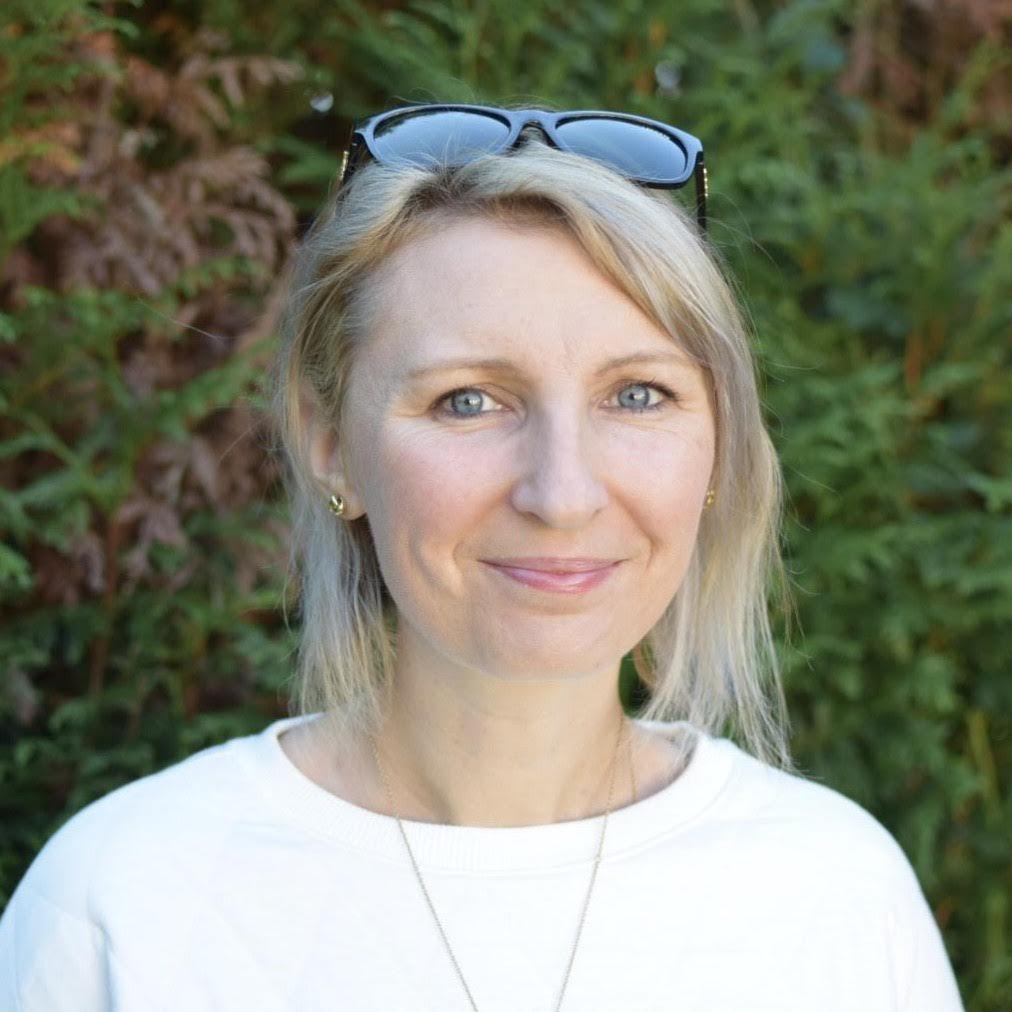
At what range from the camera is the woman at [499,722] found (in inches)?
72.1

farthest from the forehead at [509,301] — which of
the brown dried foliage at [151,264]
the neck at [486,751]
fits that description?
the brown dried foliage at [151,264]

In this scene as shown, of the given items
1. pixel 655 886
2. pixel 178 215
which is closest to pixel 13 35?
pixel 178 215

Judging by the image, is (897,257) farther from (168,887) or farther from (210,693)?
(168,887)

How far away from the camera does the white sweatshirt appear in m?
1.86

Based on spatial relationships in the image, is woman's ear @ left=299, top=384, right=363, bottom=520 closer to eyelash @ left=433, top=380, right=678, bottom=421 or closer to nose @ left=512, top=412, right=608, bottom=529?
eyelash @ left=433, top=380, right=678, bottom=421

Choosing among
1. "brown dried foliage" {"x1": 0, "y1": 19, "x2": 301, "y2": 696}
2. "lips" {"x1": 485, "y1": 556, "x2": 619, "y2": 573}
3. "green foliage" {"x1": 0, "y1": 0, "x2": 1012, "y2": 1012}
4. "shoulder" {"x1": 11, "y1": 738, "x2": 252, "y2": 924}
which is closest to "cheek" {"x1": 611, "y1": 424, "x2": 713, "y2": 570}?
"lips" {"x1": 485, "y1": 556, "x2": 619, "y2": 573}

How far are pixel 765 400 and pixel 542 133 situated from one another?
4.24ft

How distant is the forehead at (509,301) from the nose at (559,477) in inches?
4.1

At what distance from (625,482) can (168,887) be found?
89 centimetres

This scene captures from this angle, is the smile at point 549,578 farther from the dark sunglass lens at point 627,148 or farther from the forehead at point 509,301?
the dark sunglass lens at point 627,148

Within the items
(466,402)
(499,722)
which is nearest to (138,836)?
(499,722)

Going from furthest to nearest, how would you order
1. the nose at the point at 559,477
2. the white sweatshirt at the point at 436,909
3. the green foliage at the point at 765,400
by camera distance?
the green foliage at the point at 765,400 → the white sweatshirt at the point at 436,909 → the nose at the point at 559,477

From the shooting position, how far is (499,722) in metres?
2.03

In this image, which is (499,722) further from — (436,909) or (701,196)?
(701,196)
